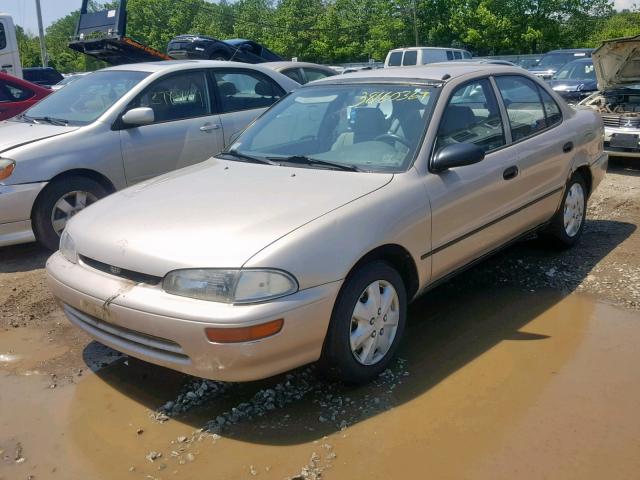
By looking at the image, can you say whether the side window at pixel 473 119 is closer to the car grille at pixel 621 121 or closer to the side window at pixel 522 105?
the side window at pixel 522 105

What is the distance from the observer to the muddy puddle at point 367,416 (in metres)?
2.90

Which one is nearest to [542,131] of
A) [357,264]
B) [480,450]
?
[357,264]

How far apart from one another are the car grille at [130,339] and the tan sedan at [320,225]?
Answer: 11 mm

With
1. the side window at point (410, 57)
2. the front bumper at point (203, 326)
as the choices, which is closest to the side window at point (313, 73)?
the front bumper at point (203, 326)

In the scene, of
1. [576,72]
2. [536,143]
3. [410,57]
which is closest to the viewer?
[536,143]

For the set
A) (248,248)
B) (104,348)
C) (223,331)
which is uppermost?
(248,248)

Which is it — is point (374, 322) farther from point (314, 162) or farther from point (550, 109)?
point (550, 109)

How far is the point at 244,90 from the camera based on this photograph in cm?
718

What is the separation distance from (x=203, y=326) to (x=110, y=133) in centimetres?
364

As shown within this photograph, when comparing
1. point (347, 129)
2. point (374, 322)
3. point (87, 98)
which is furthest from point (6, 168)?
point (374, 322)

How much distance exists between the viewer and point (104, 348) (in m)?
4.09

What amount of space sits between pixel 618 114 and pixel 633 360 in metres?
6.07

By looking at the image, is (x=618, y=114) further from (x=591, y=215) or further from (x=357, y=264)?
(x=357, y=264)

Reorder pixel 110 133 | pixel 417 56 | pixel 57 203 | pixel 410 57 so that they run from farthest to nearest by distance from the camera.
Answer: pixel 410 57 → pixel 417 56 → pixel 110 133 → pixel 57 203
